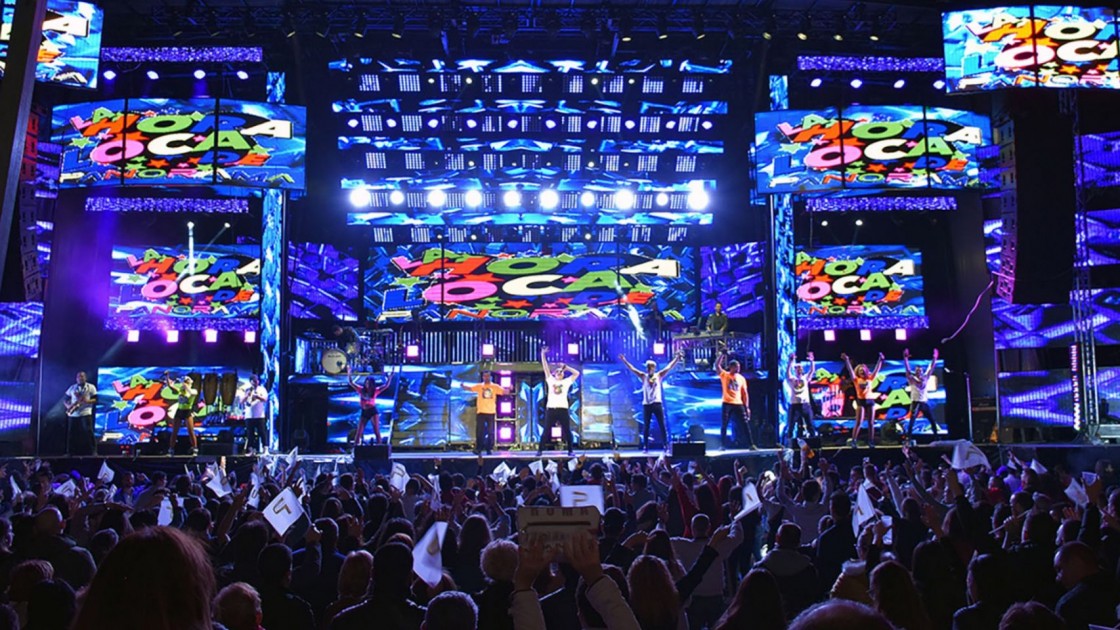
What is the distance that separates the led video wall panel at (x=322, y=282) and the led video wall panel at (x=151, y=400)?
2.39 metres

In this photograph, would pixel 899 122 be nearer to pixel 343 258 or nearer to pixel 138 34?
pixel 343 258

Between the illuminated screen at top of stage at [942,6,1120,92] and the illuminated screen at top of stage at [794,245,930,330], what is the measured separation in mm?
5838

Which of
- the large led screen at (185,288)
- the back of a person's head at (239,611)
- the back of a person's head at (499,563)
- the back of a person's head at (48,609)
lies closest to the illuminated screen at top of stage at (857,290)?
the large led screen at (185,288)

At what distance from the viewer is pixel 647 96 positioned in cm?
2388

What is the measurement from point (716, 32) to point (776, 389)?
8.34m

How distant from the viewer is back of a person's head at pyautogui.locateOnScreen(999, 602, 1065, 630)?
3393 mm

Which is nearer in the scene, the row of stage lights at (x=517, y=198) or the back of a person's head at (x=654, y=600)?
the back of a person's head at (x=654, y=600)

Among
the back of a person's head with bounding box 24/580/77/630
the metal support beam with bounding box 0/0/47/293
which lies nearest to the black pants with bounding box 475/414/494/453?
the back of a person's head with bounding box 24/580/77/630

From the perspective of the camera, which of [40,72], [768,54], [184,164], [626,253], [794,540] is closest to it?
[794,540]

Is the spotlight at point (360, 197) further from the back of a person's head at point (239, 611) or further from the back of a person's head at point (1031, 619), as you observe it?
the back of a person's head at point (1031, 619)

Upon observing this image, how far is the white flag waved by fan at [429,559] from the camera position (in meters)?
5.02

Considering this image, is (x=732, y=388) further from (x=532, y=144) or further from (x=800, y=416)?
(x=532, y=144)

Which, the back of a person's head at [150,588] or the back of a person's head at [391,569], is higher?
the back of a person's head at [150,588]

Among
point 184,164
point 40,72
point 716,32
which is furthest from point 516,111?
point 40,72
